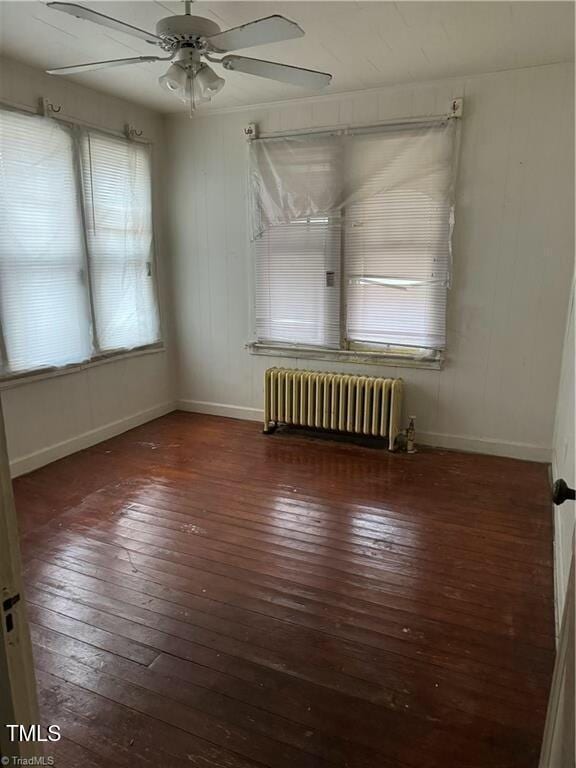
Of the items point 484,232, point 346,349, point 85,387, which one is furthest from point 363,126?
point 85,387

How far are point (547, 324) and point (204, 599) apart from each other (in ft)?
9.75

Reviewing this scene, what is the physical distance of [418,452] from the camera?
404cm

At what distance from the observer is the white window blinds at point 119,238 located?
3.94m

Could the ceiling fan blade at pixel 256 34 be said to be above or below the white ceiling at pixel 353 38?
below

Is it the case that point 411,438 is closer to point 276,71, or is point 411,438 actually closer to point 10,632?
point 276,71

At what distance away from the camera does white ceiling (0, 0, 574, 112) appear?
2.51m

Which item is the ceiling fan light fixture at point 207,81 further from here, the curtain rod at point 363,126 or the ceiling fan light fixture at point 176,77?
the curtain rod at point 363,126

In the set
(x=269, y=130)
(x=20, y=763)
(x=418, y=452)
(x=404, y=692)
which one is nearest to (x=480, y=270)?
(x=418, y=452)

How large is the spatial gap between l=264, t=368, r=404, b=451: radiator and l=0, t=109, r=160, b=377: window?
Result: 1.38 m

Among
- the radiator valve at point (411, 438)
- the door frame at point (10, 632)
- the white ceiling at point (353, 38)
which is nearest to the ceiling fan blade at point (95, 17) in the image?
the white ceiling at point (353, 38)

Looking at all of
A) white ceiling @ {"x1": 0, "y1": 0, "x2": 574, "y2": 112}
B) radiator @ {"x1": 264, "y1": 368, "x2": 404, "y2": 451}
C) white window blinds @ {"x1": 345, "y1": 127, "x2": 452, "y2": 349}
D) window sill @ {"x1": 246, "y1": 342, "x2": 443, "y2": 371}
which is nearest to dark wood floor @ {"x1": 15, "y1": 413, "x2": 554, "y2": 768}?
radiator @ {"x1": 264, "y1": 368, "x2": 404, "y2": 451}

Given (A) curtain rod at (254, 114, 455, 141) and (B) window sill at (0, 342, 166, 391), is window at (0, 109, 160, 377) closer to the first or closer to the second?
(B) window sill at (0, 342, 166, 391)

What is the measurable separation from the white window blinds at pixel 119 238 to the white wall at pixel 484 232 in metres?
0.46

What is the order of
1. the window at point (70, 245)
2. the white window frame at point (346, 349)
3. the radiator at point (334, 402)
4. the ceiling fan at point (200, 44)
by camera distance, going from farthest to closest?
the radiator at point (334, 402)
the white window frame at point (346, 349)
the window at point (70, 245)
the ceiling fan at point (200, 44)
